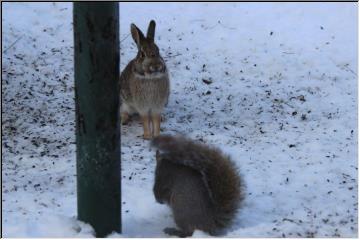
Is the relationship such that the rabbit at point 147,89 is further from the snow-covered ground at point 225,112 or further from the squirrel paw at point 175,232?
the squirrel paw at point 175,232

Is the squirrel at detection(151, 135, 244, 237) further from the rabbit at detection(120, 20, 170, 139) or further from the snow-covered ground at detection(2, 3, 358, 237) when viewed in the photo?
the rabbit at detection(120, 20, 170, 139)

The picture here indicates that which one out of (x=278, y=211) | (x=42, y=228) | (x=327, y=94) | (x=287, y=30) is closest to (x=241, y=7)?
(x=287, y=30)

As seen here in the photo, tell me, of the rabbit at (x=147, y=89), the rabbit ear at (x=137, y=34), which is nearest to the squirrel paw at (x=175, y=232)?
the rabbit at (x=147, y=89)

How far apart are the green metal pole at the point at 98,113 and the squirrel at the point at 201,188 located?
1.31 feet

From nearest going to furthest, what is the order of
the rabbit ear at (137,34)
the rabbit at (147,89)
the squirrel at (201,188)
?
the squirrel at (201,188)
the rabbit ear at (137,34)
the rabbit at (147,89)

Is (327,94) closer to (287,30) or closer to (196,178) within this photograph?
(287,30)

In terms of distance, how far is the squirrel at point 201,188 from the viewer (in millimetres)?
4621

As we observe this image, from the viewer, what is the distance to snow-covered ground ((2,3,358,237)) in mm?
5082

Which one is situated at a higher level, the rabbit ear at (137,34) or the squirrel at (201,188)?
the rabbit ear at (137,34)

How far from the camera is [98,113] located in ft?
14.5

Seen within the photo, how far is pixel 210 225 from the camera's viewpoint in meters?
4.66

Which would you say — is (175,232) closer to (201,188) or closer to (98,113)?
(201,188)

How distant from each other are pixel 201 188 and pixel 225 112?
2779 mm

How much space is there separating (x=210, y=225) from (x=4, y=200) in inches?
69.3
